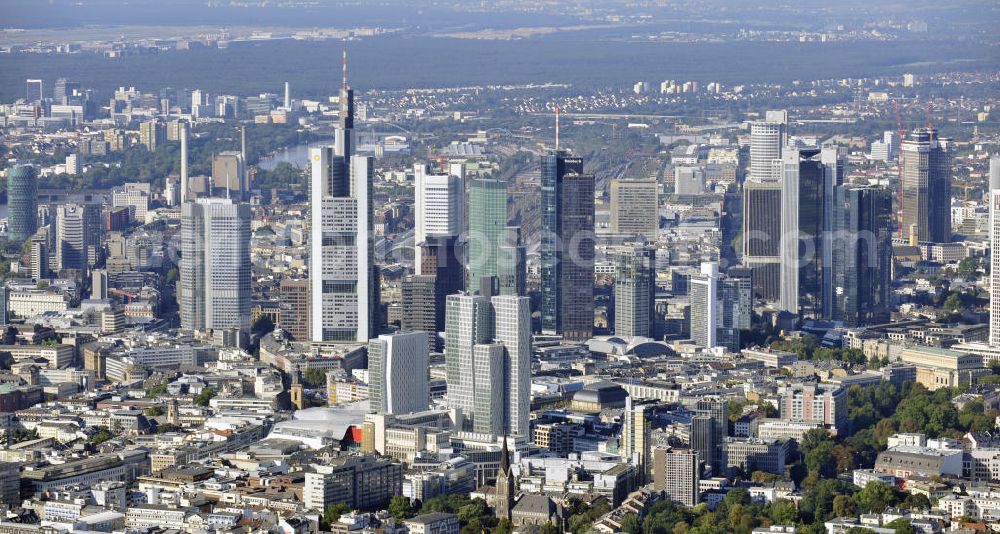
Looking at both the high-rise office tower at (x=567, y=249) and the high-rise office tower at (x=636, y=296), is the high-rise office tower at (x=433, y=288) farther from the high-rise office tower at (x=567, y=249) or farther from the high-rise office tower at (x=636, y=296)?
the high-rise office tower at (x=636, y=296)

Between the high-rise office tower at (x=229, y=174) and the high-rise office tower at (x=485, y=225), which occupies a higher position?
the high-rise office tower at (x=229, y=174)

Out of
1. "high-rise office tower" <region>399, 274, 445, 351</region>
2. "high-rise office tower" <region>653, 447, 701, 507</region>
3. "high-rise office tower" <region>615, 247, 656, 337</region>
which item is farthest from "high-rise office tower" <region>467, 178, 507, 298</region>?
"high-rise office tower" <region>653, 447, 701, 507</region>

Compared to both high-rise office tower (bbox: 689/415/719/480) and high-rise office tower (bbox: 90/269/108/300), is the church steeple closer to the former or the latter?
high-rise office tower (bbox: 689/415/719/480)

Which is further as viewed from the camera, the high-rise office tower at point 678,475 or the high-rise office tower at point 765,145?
the high-rise office tower at point 765,145

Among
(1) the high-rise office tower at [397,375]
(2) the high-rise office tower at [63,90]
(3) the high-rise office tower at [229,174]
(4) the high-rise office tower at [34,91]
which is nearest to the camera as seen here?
(1) the high-rise office tower at [397,375]

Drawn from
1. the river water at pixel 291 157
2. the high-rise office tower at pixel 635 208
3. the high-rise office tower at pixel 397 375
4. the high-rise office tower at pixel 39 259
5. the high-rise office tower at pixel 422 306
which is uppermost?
the river water at pixel 291 157

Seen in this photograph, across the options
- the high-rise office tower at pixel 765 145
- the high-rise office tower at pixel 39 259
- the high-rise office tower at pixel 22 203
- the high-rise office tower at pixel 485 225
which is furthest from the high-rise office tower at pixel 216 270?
the high-rise office tower at pixel 765 145

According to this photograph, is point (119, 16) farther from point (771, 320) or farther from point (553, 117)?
point (771, 320)
